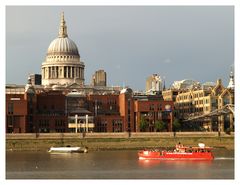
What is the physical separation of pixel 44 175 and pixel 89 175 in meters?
2.66

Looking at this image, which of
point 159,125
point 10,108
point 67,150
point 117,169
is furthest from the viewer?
point 159,125

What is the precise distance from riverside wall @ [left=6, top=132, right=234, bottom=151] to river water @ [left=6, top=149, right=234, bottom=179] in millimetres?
18812

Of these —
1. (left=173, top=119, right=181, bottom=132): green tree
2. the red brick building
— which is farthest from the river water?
(left=173, top=119, right=181, bottom=132): green tree

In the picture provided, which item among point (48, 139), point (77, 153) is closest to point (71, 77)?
point (48, 139)

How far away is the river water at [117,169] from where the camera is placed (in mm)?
43344

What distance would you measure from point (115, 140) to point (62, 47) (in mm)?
42331

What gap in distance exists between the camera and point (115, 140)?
80.5 m

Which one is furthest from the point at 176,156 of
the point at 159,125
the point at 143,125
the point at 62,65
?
the point at 62,65

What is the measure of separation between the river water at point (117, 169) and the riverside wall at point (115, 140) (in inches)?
741

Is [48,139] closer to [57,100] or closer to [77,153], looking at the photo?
[77,153]

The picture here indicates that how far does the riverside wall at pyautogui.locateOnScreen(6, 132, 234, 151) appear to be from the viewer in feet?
257

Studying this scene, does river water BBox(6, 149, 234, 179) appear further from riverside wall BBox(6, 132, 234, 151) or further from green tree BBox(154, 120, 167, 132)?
green tree BBox(154, 120, 167, 132)

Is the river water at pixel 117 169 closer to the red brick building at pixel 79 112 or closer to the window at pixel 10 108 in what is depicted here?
the window at pixel 10 108

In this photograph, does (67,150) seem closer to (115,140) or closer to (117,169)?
(115,140)
